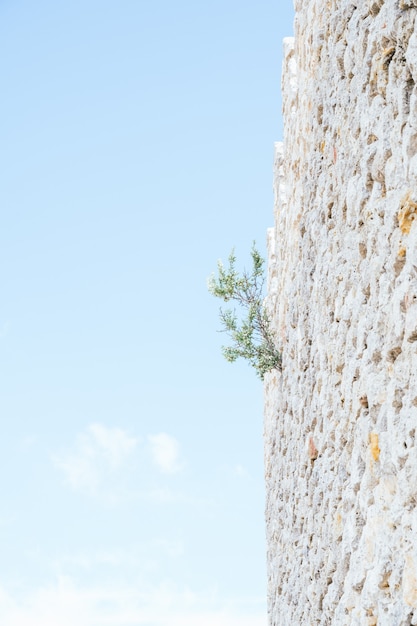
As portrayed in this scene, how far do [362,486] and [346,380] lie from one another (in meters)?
0.52

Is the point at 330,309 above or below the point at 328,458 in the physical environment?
above

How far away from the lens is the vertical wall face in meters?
2.88

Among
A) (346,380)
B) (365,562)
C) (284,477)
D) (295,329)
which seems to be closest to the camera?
A: (365,562)

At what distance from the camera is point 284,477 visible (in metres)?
5.45

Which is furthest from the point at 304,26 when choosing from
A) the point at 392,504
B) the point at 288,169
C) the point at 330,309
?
the point at 392,504

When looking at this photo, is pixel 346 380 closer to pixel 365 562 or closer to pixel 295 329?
pixel 365 562

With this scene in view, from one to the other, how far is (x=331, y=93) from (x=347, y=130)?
55cm

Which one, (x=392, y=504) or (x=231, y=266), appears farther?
(x=231, y=266)

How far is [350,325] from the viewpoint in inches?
141

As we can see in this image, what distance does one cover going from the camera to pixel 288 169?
19.0 feet

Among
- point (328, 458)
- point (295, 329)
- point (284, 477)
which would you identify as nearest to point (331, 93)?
point (295, 329)

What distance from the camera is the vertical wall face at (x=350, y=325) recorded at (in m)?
2.88

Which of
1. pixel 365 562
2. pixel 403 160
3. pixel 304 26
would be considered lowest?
pixel 365 562

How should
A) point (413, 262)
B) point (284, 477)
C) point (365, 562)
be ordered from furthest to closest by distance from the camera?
point (284, 477) < point (365, 562) < point (413, 262)
